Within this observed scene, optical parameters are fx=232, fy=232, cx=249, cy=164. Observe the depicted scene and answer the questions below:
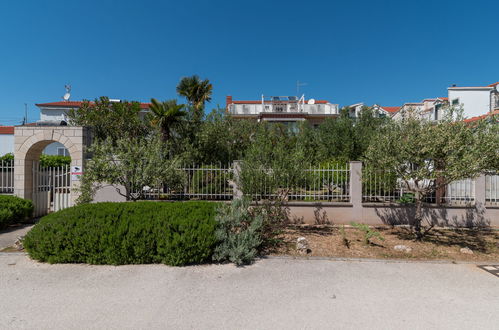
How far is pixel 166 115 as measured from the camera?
11.8 m

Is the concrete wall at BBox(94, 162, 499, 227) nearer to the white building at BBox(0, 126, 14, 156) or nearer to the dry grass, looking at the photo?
the dry grass

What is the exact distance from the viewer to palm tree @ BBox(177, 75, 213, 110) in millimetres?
24188

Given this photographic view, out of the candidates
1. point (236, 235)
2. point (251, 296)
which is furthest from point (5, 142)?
point (251, 296)

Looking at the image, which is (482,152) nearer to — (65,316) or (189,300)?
(189,300)

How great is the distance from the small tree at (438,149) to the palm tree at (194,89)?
68.3ft

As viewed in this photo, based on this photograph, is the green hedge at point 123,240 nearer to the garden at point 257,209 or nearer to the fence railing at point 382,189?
the garden at point 257,209

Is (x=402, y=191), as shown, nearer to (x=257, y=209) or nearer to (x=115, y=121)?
(x=257, y=209)

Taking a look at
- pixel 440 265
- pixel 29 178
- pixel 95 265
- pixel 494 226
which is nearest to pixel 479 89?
pixel 494 226

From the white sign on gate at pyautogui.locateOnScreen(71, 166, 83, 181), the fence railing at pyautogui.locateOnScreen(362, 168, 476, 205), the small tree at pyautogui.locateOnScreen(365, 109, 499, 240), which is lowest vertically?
the fence railing at pyautogui.locateOnScreen(362, 168, 476, 205)

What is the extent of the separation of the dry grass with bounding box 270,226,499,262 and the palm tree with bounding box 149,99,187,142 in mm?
8378

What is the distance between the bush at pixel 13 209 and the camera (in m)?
6.92

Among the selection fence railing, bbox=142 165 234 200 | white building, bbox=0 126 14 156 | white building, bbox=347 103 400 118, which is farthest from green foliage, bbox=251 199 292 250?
white building, bbox=0 126 14 156

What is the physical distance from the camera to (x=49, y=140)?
27.7ft

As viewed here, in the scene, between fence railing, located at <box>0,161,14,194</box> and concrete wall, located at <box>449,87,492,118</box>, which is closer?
fence railing, located at <box>0,161,14,194</box>
